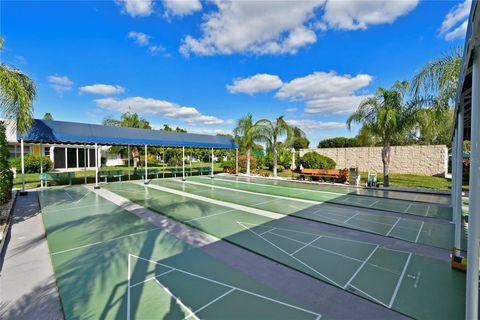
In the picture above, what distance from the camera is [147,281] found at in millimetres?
3752

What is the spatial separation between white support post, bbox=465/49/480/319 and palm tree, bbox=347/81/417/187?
1210cm

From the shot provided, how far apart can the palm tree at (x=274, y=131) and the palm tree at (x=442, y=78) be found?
12084 millimetres

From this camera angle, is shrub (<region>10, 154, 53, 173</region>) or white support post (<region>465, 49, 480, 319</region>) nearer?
white support post (<region>465, 49, 480, 319</region>)

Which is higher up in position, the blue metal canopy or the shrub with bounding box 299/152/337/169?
the blue metal canopy

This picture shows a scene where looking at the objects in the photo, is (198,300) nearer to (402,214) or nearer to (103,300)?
(103,300)

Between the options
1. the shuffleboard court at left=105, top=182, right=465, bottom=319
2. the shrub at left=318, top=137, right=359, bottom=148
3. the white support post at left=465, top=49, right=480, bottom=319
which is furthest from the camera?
the shrub at left=318, top=137, right=359, bottom=148

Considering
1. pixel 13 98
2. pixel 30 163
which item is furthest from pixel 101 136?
pixel 30 163

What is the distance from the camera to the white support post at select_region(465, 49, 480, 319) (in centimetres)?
229

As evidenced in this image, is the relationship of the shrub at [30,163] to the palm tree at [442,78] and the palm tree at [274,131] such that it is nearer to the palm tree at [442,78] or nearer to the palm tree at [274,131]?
the palm tree at [274,131]

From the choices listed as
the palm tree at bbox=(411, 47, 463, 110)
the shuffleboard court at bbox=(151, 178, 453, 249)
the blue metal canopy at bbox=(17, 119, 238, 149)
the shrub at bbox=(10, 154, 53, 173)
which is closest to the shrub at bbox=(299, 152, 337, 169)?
the blue metal canopy at bbox=(17, 119, 238, 149)

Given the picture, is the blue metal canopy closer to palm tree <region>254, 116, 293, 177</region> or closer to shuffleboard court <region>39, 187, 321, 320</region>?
palm tree <region>254, 116, 293, 177</region>

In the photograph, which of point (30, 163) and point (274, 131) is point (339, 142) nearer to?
point (274, 131)

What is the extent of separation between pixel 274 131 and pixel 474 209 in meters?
17.8

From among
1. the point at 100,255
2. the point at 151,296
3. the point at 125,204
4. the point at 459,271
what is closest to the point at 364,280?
the point at 459,271
